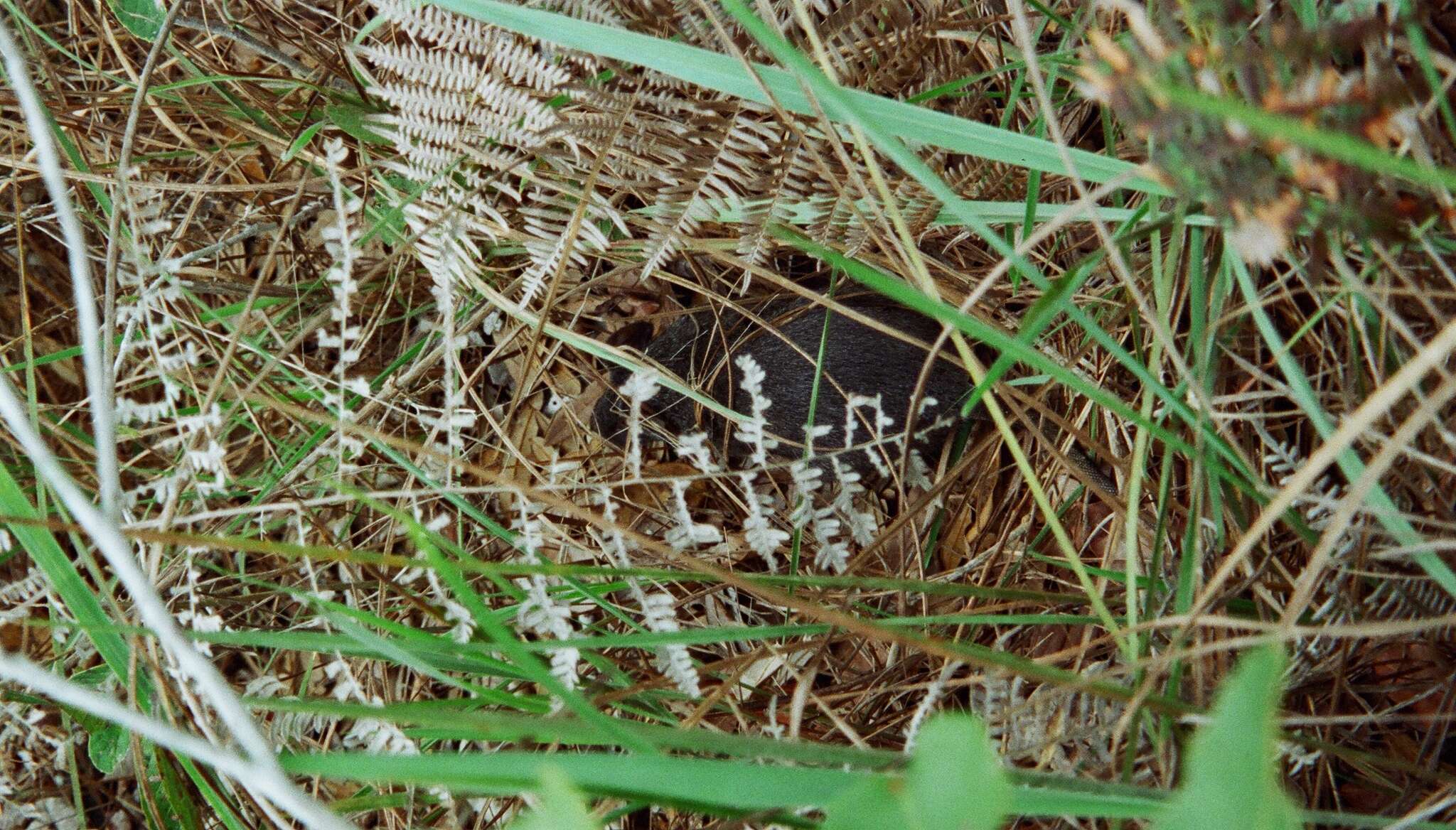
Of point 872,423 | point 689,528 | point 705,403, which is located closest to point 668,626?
point 689,528

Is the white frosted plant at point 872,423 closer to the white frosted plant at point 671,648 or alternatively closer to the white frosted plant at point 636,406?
the white frosted plant at point 636,406

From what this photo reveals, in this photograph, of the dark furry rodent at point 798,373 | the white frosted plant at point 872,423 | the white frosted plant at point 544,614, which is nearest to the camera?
the white frosted plant at point 544,614

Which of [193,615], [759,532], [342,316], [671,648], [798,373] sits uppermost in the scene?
[342,316]

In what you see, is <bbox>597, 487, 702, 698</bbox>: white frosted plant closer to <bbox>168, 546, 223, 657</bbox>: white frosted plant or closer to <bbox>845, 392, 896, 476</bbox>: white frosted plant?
<bbox>845, 392, 896, 476</bbox>: white frosted plant

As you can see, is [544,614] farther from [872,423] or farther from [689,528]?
[872,423]

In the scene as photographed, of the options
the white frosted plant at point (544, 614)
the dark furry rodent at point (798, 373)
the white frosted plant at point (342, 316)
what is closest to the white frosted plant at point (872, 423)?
the dark furry rodent at point (798, 373)

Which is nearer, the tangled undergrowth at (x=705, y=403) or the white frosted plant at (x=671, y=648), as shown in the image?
the tangled undergrowth at (x=705, y=403)

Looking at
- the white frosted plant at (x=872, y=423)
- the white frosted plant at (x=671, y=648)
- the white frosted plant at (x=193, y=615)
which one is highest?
the white frosted plant at (x=872, y=423)
